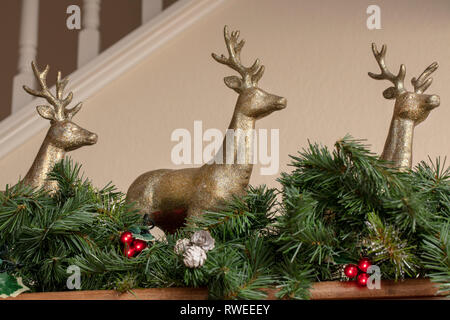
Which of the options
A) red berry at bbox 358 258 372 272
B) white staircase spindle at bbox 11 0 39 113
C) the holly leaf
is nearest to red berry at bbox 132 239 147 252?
the holly leaf

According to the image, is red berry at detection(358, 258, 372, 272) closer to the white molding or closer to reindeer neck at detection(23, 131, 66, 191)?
reindeer neck at detection(23, 131, 66, 191)

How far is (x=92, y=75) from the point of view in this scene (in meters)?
1.42

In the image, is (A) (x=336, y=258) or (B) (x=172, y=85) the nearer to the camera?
(A) (x=336, y=258)

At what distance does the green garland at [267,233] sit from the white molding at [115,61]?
63cm

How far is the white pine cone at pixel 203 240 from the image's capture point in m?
0.66

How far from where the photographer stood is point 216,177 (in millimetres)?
853

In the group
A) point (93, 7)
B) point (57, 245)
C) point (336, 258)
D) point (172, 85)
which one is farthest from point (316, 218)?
point (93, 7)

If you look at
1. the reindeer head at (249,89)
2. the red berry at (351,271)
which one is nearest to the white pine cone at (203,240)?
the red berry at (351,271)

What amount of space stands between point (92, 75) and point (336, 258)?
897 mm

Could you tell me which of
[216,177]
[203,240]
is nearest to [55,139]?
[216,177]

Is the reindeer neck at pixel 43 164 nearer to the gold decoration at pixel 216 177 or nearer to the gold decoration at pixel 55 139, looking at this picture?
the gold decoration at pixel 55 139

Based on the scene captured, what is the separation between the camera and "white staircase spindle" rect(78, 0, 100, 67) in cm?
150

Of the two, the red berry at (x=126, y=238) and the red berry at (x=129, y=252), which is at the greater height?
the red berry at (x=126, y=238)
